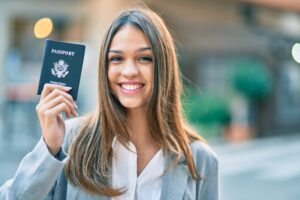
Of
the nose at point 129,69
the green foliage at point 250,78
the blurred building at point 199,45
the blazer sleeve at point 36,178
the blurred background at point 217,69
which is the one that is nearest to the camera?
the blazer sleeve at point 36,178

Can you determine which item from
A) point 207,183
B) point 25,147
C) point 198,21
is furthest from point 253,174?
point 207,183

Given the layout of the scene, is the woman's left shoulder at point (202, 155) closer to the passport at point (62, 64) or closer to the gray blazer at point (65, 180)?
the gray blazer at point (65, 180)

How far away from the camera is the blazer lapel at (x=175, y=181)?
1.61 metres

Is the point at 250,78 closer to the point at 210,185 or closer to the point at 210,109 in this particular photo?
the point at 210,109

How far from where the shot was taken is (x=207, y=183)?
1704mm

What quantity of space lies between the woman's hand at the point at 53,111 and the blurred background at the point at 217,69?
229 inches

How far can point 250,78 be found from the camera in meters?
11.2

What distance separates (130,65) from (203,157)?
0.42 m

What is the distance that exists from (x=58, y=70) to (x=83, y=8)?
9215 millimetres

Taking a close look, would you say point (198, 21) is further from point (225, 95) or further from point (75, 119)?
point (75, 119)

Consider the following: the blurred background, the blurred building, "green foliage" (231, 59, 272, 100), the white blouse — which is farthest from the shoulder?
"green foliage" (231, 59, 272, 100)

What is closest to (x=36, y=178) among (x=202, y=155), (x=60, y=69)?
(x=60, y=69)

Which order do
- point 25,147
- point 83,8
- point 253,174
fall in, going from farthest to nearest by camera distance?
point 83,8 < point 25,147 < point 253,174

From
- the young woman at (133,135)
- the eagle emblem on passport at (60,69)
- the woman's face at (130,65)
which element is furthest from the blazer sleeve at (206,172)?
the eagle emblem on passport at (60,69)
